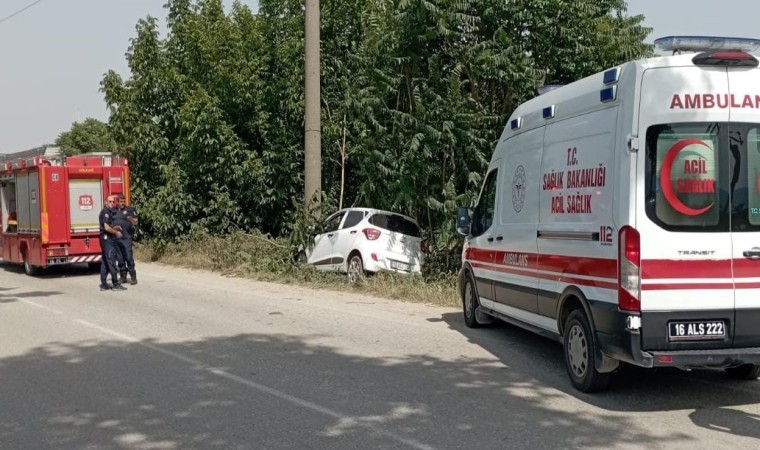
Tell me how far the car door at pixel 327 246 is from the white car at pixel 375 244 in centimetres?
4

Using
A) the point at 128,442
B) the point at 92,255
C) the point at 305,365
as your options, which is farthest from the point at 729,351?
the point at 92,255

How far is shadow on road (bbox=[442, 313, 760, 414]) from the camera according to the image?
617 cm

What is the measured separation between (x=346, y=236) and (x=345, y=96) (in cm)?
610

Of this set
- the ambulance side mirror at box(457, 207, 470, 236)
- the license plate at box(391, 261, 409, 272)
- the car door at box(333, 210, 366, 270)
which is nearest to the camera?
the ambulance side mirror at box(457, 207, 470, 236)

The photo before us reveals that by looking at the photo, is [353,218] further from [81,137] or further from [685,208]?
[81,137]

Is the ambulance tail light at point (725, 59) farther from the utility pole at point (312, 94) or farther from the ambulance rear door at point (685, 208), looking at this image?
the utility pole at point (312, 94)

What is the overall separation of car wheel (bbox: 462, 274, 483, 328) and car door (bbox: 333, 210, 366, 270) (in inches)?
172

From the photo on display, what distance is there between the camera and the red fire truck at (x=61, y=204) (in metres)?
16.5

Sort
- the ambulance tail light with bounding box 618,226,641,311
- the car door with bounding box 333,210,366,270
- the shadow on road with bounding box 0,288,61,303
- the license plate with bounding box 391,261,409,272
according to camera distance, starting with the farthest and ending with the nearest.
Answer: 1. the car door with bounding box 333,210,366,270
2. the license plate with bounding box 391,261,409,272
3. the shadow on road with bounding box 0,288,61,303
4. the ambulance tail light with bounding box 618,226,641,311

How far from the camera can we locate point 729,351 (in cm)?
571

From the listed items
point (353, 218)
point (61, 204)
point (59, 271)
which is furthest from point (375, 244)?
point (59, 271)

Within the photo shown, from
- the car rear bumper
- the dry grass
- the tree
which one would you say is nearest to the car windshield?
the car rear bumper

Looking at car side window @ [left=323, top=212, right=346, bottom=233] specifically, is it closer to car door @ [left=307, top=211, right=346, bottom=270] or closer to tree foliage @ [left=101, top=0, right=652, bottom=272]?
car door @ [left=307, top=211, right=346, bottom=270]

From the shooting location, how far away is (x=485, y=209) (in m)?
9.07
